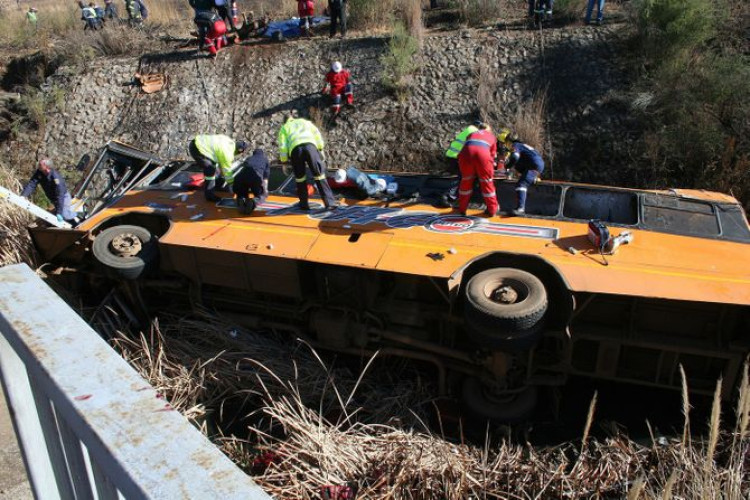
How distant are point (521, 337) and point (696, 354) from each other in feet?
4.97

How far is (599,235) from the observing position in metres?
5.26

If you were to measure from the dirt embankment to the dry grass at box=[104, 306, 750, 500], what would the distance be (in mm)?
5794

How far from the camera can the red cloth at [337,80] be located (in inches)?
454

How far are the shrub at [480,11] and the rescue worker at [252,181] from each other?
8.53 metres

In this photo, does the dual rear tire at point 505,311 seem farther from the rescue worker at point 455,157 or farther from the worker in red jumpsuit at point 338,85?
the worker in red jumpsuit at point 338,85

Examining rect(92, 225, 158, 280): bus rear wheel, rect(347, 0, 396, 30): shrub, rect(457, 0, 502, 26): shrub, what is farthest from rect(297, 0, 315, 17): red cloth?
rect(92, 225, 158, 280): bus rear wheel

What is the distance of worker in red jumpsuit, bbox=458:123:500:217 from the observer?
19.6 ft

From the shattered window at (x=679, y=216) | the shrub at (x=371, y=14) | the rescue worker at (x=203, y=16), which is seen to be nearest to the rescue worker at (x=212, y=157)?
the shattered window at (x=679, y=216)

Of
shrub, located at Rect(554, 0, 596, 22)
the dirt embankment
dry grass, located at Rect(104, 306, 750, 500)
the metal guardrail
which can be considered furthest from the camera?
shrub, located at Rect(554, 0, 596, 22)

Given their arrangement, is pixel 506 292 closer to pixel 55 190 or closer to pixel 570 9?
pixel 55 190

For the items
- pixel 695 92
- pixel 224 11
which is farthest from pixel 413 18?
pixel 695 92

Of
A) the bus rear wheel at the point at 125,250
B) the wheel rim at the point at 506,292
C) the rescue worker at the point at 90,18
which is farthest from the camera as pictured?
the rescue worker at the point at 90,18

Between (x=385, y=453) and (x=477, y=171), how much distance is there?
2.99 m

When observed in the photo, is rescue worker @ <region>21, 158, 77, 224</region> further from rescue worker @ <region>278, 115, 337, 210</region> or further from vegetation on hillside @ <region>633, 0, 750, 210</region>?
vegetation on hillside @ <region>633, 0, 750, 210</region>
